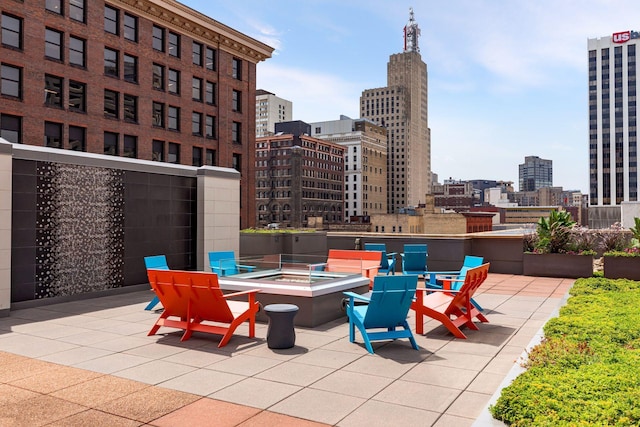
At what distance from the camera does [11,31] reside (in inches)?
1463

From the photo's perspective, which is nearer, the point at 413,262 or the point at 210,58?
the point at 413,262

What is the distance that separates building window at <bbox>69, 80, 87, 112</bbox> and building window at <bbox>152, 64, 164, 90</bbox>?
7552 mm

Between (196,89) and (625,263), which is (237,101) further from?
(625,263)

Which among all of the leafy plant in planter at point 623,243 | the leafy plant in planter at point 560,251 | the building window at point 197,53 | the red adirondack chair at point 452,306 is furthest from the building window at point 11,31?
the leafy plant in planter at point 623,243

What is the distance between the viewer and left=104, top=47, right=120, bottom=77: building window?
44194 millimetres

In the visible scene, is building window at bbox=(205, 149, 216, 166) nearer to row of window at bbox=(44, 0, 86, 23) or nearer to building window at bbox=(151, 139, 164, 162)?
building window at bbox=(151, 139, 164, 162)

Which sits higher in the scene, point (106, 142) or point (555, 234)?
point (106, 142)

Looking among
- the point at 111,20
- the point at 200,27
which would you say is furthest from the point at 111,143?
the point at 200,27

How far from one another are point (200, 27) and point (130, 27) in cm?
773

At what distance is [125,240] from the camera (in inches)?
619

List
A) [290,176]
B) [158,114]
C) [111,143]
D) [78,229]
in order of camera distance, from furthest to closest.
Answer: [290,176] → [158,114] → [111,143] → [78,229]

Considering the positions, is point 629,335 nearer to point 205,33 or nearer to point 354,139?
point 205,33

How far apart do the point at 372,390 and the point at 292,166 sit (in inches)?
5434

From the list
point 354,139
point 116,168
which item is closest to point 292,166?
point 354,139
